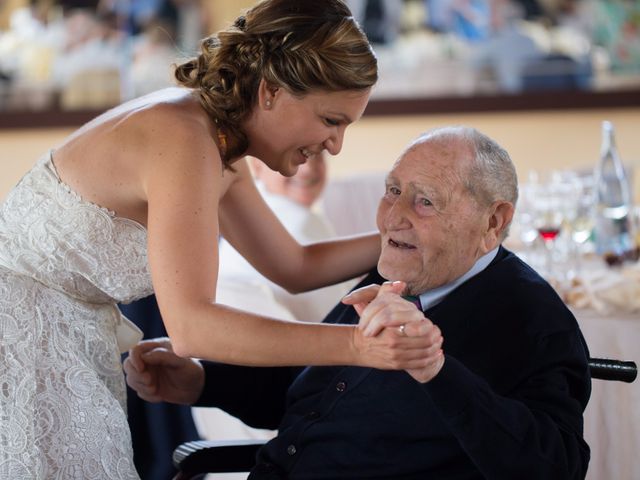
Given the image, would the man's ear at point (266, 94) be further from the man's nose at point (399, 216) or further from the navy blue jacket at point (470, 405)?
the navy blue jacket at point (470, 405)

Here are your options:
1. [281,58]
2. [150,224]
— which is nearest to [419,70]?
[281,58]

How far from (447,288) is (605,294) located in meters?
0.67

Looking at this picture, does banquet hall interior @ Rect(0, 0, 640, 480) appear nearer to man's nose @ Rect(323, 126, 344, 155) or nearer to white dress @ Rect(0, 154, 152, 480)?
man's nose @ Rect(323, 126, 344, 155)

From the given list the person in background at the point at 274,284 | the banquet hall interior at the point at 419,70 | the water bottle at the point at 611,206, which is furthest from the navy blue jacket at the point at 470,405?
the banquet hall interior at the point at 419,70

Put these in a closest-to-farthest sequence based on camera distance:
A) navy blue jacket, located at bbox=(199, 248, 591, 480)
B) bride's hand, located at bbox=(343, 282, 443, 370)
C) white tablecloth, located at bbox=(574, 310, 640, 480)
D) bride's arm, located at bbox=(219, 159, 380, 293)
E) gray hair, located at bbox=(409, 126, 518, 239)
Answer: bride's hand, located at bbox=(343, 282, 443, 370), navy blue jacket, located at bbox=(199, 248, 591, 480), gray hair, located at bbox=(409, 126, 518, 239), bride's arm, located at bbox=(219, 159, 380, 293), white tablecloth, located at bbox=(574, 310, 640, 480)

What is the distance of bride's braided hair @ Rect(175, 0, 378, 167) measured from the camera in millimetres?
1766

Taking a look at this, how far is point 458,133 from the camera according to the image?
201cm

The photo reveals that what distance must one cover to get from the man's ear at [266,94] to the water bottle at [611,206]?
1782 mm

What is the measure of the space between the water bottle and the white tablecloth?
849 millimetres

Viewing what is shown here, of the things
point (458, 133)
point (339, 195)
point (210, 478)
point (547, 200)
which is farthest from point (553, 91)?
point (458, 133)

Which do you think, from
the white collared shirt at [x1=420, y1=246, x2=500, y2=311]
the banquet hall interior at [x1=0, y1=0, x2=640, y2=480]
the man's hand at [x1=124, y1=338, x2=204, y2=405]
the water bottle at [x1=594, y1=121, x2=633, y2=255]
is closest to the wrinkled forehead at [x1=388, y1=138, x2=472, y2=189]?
the white collared shirt at [x1=420, y1=246, x2=500, y2=311]

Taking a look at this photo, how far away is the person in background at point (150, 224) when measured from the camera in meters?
1.67

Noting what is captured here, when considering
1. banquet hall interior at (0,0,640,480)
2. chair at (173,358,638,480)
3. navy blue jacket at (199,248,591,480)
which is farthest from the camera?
banquet hall interior at (0,0,640,480)

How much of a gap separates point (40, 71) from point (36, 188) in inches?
221
